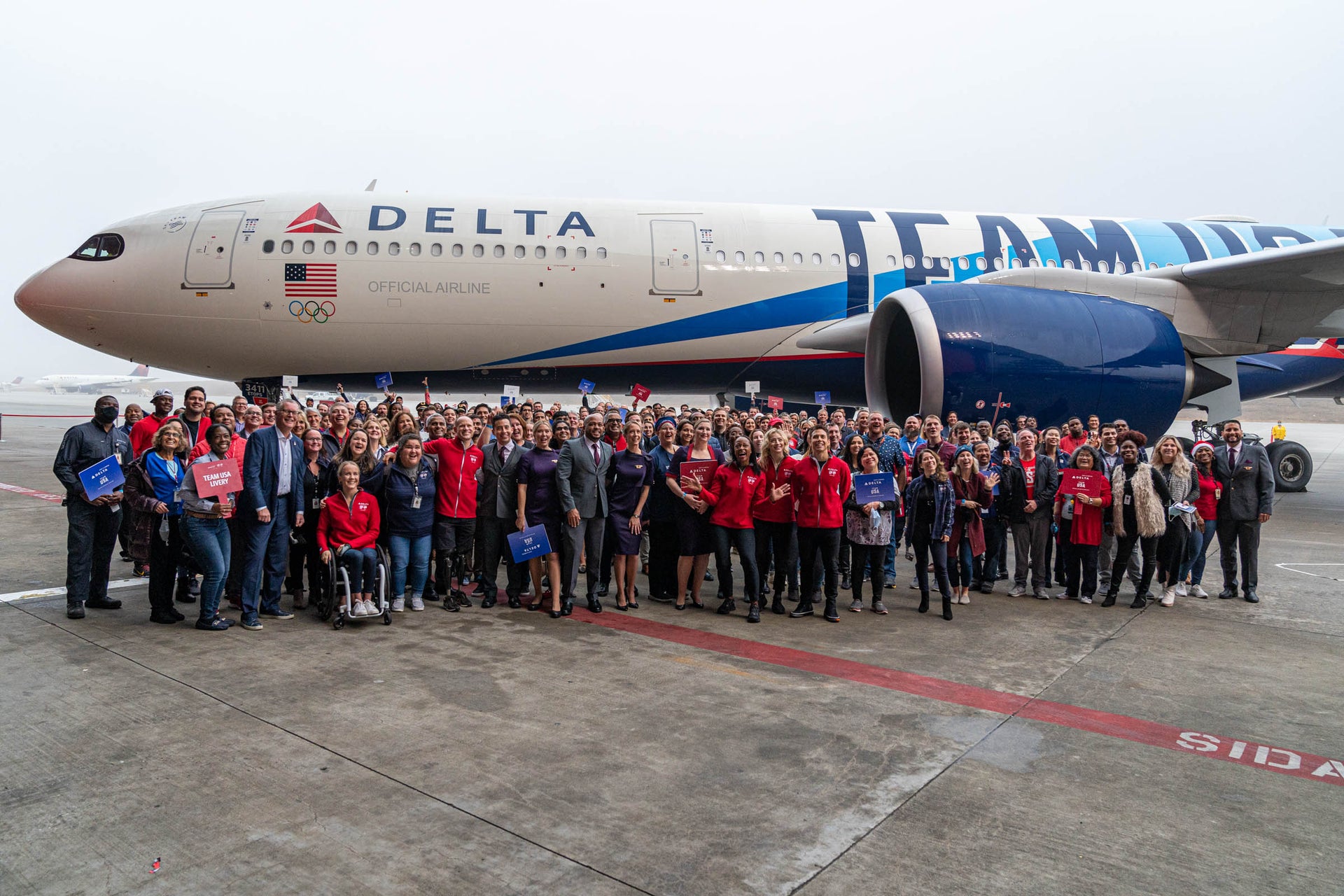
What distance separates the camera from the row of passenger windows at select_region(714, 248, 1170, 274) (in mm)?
13211

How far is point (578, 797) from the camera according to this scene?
11.2ft

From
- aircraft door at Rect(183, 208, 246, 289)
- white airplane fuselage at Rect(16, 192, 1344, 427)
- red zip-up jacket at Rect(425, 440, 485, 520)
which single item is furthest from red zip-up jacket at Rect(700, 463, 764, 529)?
aircraft door at Rect(183, 208, 246, 289)

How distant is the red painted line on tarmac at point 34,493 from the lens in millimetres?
11891

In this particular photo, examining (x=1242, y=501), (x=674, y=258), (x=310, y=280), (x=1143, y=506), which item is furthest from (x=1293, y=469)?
(x=310, y=280)

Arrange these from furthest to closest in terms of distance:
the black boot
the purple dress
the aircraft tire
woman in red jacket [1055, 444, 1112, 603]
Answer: the aircraft tire < woman in red jacket [1055, 444, 1112, 603] < the purple dress < the black boot

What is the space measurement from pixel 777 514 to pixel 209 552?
4.10 m

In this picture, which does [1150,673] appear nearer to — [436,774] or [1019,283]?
[436,774]

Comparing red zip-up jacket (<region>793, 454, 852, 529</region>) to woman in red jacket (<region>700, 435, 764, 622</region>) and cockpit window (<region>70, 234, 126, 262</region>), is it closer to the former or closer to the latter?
woman in red jacket (<region>700, 435, 764, 622</region>)

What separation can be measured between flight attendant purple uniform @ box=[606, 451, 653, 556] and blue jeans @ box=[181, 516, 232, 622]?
282 centimetres

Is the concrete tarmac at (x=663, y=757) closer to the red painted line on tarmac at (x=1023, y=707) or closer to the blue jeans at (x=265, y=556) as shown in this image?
the red painted line on tarmac at (x=1023, y=707)

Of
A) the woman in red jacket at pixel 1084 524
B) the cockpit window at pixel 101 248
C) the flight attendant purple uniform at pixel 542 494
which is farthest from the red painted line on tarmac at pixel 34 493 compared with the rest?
the woman in red jacket at pixel 1084 524

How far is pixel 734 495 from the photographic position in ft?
22.0

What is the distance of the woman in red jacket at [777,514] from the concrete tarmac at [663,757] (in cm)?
65

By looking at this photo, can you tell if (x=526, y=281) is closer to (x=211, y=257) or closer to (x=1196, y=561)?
(x=211, y=257)
